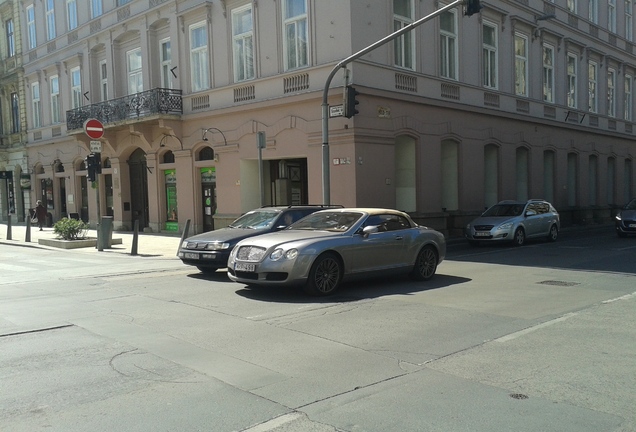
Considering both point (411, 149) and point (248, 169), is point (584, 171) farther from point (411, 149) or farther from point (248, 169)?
point (248, 169)

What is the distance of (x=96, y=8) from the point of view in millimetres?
29328

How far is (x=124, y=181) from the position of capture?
28453 mm

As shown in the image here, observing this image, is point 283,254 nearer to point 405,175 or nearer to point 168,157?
point 405,175

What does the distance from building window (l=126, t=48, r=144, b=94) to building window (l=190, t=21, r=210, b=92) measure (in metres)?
3.70

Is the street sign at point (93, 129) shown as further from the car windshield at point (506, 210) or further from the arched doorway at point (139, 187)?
the car windshield at point (506, 210)

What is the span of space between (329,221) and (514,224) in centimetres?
1056

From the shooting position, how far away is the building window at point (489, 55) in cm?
2514

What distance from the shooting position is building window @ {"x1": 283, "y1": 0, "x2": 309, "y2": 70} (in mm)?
20234

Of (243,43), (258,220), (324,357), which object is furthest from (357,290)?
(243,43)

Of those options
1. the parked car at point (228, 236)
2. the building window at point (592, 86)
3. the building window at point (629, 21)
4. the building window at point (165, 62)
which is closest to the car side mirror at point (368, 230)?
the parked car at point (228, 236)

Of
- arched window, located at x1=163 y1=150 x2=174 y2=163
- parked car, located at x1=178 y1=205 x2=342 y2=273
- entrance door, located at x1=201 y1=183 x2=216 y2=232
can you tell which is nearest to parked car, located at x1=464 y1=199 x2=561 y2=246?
parked car, located at x1=178 y1=205 x2=342 y2=273

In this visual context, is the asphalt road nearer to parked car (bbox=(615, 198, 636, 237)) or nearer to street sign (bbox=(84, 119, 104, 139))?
street sign (bbox=(84, 119, 104, 139))

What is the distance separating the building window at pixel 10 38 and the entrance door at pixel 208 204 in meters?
21.8

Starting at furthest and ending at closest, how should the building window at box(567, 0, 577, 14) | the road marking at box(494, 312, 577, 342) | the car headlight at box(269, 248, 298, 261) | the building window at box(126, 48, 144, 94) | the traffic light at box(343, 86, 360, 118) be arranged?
the building window at box(567, 0, 577, 14), the building window at box(126, 48, 144, 94), the traffic light at box(343, 86, 360, 118), the car headlight at box(269, 248, 298, 261), the road marking at box(494, 312, 577, 342)
